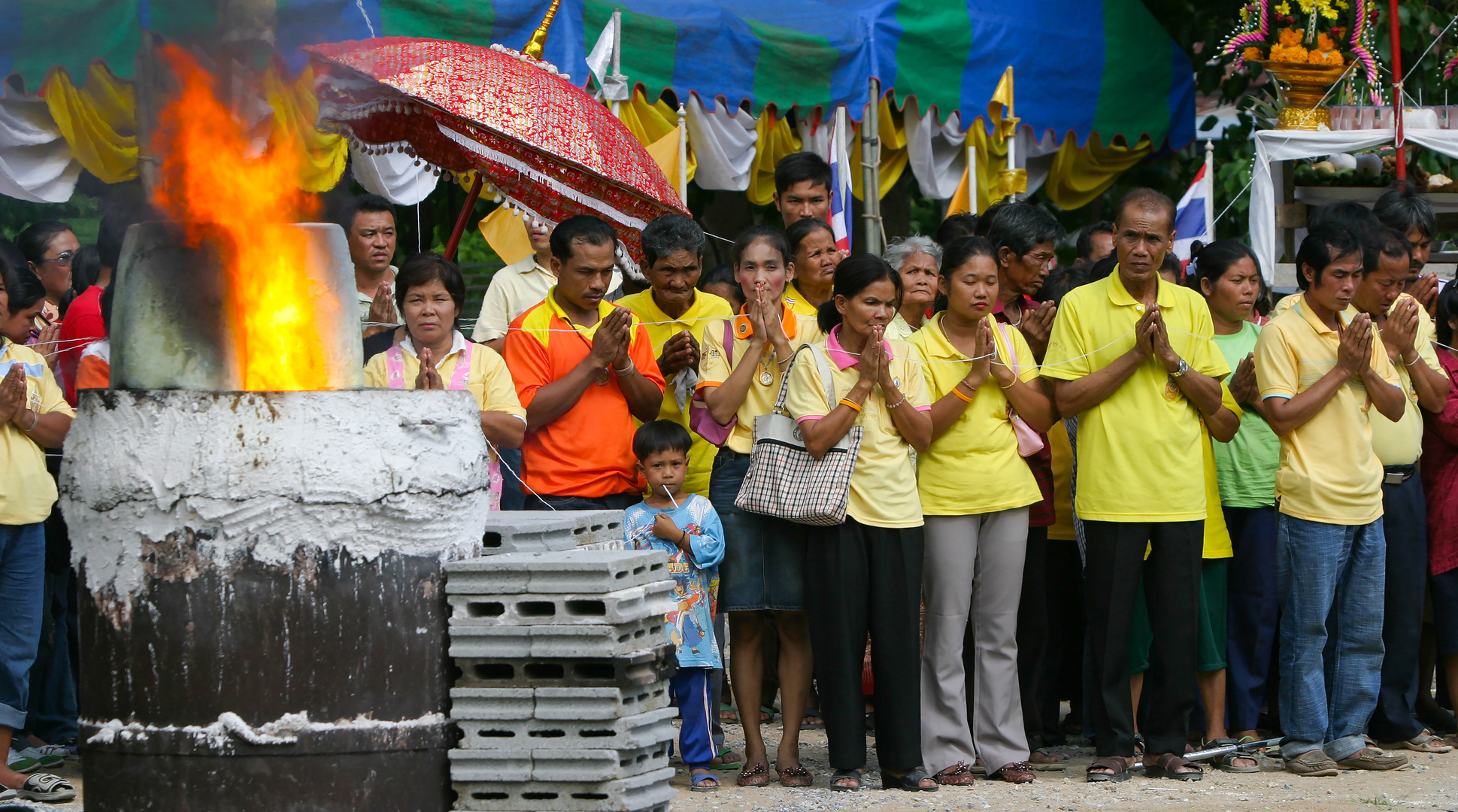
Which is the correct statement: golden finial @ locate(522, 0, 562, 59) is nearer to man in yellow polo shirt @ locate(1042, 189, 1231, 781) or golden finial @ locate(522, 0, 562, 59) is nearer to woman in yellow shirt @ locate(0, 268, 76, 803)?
woman in yellow shirt @ locate(0, 268, 76, 803)

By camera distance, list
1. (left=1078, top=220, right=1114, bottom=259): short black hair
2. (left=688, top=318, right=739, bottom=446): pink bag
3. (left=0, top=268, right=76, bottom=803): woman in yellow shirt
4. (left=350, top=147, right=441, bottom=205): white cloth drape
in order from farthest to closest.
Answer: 1. (left=350, top=147, right=441, bottom=205): white cloth drape
2. (left=1078, top=220, right=1114, bottom=259): short black hair
3. (left=688, top=318, right=739, bottom=446): pink bag
4. (left=0, top=268, right=76, bottom=803): woman in yellow shirt

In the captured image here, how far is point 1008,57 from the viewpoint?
10.3 meters

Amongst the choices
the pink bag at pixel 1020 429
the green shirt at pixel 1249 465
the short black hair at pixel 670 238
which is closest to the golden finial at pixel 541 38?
the short black hair at pixel 670 238

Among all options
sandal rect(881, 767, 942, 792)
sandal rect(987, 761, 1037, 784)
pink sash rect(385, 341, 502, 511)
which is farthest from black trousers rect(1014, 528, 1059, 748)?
pink sash rect(385, 341, 502, 511)

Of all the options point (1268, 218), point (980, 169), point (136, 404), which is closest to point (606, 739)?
point (136, 404)

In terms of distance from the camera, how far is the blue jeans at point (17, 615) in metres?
5.51

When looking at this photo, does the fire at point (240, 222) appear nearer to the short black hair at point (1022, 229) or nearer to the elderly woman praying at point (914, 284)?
the elderly woman praying at point (914, 284)

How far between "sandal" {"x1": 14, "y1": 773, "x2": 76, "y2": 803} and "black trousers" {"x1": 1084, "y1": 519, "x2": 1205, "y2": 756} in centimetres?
372

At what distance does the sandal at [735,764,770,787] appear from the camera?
5.64 meters

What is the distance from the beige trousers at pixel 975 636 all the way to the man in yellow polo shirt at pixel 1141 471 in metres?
0.31

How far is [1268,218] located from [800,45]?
2.93m

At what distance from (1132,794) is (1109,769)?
220 mm

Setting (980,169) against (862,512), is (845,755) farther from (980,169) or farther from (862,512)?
(980,169)

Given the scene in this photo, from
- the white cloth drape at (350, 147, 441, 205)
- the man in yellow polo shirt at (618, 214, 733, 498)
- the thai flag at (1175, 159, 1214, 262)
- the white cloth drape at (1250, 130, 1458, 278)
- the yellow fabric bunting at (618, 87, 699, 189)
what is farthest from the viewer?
the thai flag at (1175, 159, 1214, 262)
